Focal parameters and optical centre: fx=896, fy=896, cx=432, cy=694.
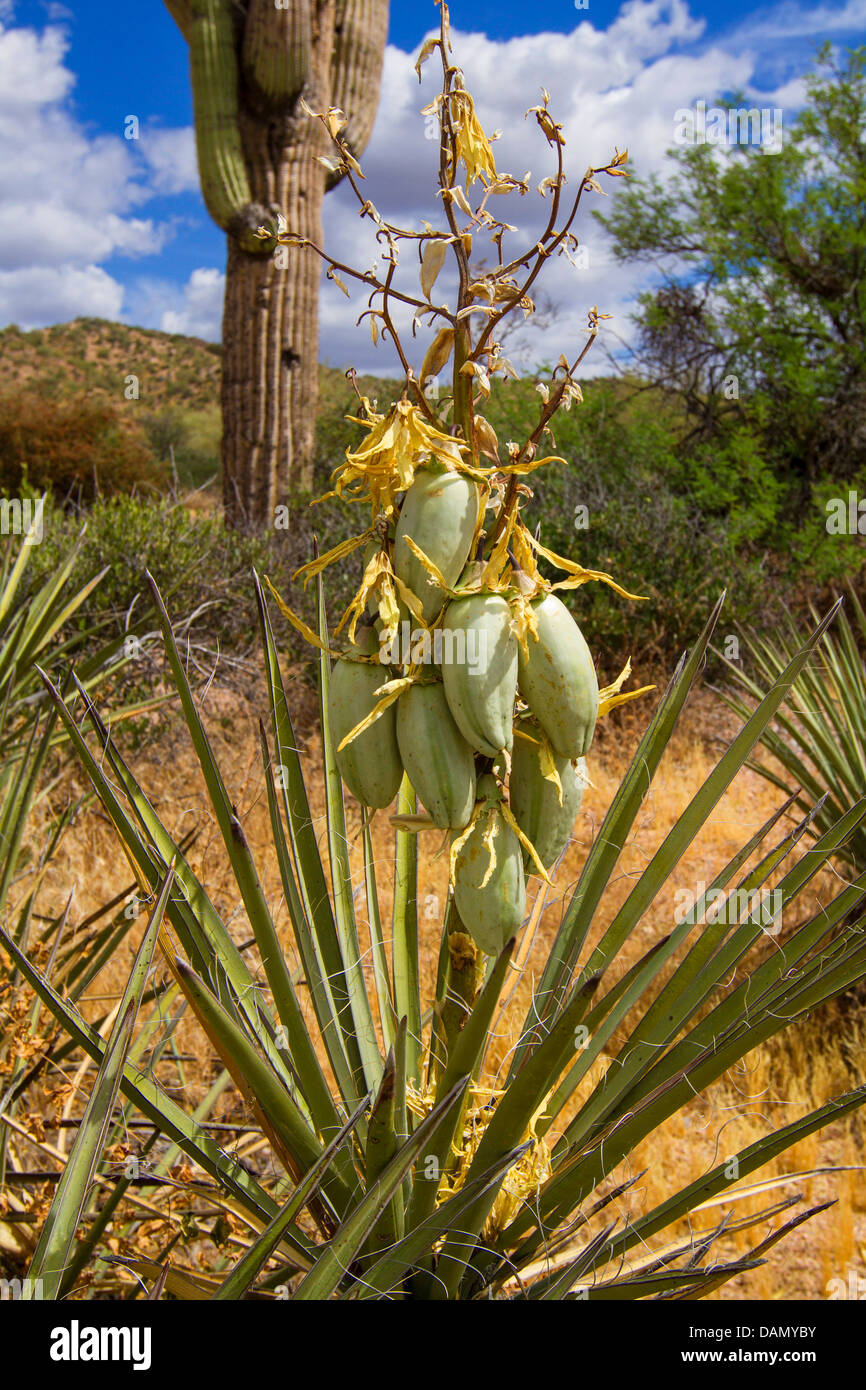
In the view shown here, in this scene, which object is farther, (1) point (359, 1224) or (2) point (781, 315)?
(2) point (781, 315)

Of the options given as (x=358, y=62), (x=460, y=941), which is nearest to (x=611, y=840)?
(x=460, y=941)

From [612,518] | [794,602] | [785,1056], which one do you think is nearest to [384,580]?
[785,1056]

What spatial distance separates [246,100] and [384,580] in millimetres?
7659

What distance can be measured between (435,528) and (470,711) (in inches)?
6.6

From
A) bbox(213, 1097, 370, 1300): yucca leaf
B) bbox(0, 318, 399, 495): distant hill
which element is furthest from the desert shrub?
bbox(213, 1097, 370, 1300): yucca leaf

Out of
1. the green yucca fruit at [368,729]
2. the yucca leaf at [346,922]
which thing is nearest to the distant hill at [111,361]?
the yucca leaf at [346,922]

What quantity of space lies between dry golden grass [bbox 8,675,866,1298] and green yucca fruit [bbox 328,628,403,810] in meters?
0.17

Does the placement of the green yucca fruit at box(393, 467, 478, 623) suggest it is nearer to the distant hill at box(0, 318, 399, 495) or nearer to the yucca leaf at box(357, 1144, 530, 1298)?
the yucca leaf at box(357, 1144, 530, 1298)

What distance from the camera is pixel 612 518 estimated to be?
6.18 m

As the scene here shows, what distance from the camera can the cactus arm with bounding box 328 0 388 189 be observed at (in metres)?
7.31

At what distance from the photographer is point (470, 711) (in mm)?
766

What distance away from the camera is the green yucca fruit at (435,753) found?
80cm

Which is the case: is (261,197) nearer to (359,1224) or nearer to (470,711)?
(470,711)

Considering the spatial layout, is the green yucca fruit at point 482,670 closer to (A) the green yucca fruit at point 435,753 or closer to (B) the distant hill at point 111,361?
(A) the green yucca fruit at point 435,753
